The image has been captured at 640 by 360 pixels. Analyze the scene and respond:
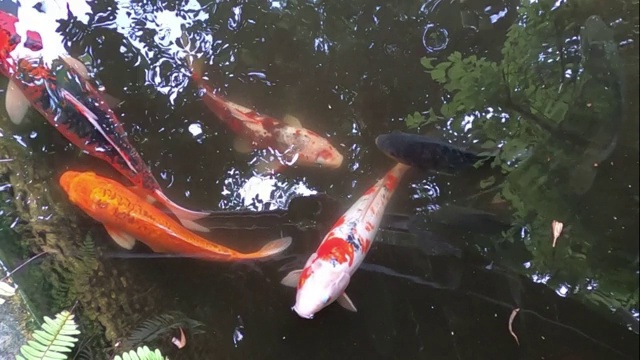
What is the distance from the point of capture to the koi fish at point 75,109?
8.36 ft

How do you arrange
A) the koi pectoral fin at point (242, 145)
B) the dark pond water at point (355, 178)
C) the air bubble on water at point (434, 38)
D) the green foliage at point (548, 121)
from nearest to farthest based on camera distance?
the green foliage at point (548, 121) < the dark pond water at point (355, 178) < the koi pectoral fin at point (242, 145) < the air bubble on water at point (434, 38)

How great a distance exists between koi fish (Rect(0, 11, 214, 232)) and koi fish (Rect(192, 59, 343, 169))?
0.45 metres

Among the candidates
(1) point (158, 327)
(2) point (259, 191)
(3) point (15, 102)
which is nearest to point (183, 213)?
(2) point (259, 191)

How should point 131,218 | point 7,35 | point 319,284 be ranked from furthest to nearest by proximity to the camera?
point 7,35, point 131,218, point 319,284

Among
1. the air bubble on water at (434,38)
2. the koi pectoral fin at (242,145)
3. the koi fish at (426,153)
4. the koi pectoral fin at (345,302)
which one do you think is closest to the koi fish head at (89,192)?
the koi pectoral fin at (242,145)

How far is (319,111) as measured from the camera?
287cm

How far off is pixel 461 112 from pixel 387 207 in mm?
648

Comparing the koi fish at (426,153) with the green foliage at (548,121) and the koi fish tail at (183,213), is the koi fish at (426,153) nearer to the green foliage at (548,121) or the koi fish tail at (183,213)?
the green foliage at (548,121)

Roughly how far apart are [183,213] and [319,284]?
0.80 meters

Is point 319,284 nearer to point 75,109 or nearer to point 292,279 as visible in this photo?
point 292,279

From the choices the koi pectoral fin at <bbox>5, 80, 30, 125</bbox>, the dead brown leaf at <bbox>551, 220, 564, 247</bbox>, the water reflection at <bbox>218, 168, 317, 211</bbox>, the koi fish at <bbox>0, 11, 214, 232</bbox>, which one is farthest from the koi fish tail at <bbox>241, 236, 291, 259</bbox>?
the koi pectoral fin at <bbox>5, 80, 30, 125</bbox>

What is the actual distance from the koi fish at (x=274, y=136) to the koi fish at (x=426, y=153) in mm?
293

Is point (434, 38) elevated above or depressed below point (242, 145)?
above

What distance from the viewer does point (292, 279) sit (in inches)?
98.8
